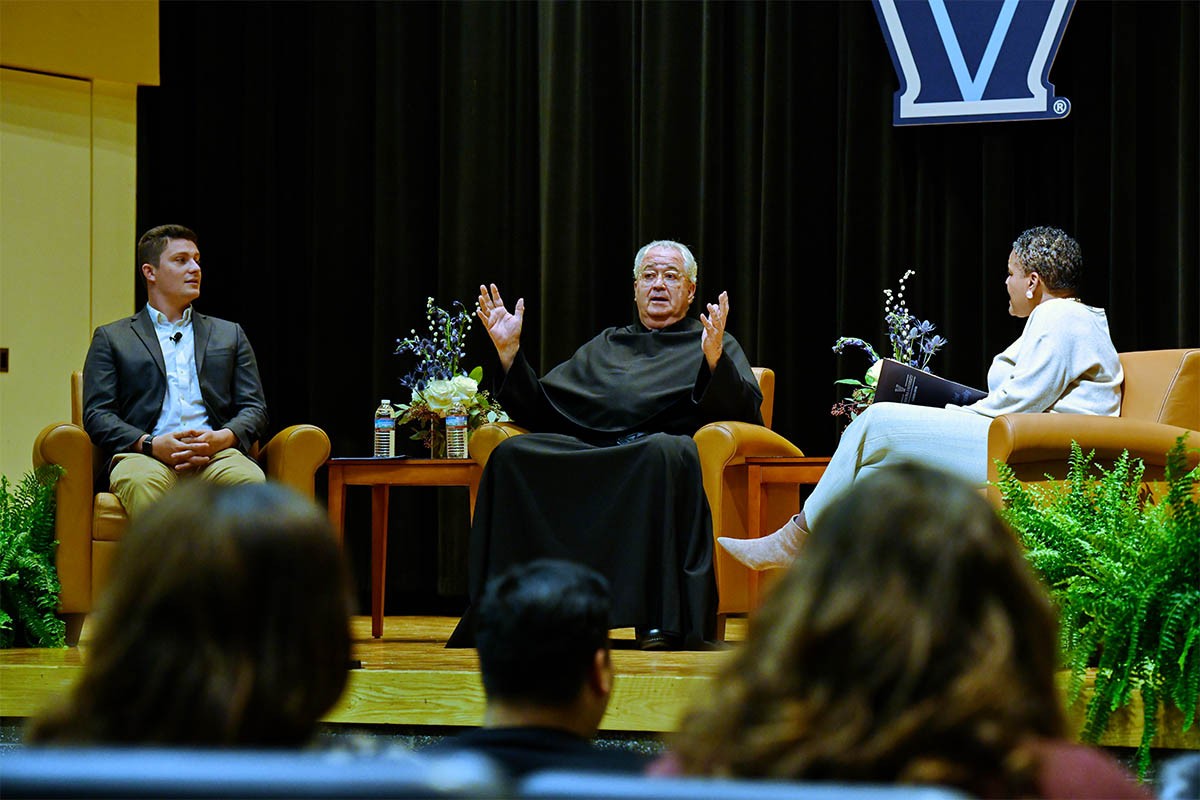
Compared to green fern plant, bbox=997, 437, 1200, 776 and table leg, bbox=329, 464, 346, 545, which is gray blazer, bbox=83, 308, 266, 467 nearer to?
table leg, bbox=329, 464, 346, 545

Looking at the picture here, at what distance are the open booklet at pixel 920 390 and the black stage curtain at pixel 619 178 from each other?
123cm

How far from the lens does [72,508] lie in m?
4.20

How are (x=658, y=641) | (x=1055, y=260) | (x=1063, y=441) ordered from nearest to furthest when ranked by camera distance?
1. (x=1063, y=441)
2. (x=658, y=641)
3. (x=1055, y=260)

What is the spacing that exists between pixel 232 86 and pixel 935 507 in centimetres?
568

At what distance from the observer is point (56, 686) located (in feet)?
11.3

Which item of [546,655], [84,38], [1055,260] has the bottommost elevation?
[546,655]

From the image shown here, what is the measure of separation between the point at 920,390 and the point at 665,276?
1.05 meters

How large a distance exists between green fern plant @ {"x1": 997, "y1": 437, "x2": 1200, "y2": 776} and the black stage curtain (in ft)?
7.53

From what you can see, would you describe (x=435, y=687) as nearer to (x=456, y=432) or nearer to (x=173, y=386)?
(x=456, y=432)

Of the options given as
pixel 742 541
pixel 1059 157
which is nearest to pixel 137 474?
pixel 742 541

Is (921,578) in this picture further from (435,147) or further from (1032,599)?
(435,147)

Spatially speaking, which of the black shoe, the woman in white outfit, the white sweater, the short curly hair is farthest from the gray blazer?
the short curly hair

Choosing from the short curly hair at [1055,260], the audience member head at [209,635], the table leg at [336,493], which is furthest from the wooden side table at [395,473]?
the audience member head at [209,635]

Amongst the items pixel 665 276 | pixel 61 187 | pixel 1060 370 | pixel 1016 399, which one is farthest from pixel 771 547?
pixel 61 187
